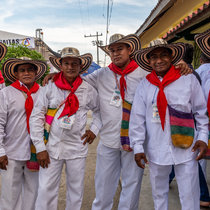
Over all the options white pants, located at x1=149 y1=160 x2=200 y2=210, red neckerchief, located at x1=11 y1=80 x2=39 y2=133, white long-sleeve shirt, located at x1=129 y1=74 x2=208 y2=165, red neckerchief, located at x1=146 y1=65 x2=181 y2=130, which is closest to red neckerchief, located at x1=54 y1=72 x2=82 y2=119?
red neckerchief, located at x1=11 y1=80 x2=39 y2=133

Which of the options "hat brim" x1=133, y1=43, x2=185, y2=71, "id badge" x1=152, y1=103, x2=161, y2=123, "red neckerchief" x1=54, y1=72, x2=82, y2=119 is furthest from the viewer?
"red neckerchief" x1=54, y1=72, x2=82, y2=119

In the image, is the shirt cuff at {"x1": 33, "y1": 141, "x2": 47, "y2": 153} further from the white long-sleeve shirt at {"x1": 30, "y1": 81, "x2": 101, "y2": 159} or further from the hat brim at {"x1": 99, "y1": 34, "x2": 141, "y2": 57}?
the hat brim at {"x1": 99, "y1": 34, "x2": 141, "y2": 57}

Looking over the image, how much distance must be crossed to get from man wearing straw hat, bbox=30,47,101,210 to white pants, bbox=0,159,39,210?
257mm

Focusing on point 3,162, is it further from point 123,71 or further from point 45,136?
point 123,71

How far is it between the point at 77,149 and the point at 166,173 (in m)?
0.93

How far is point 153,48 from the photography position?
240cm

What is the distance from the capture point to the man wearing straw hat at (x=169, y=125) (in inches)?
87.8

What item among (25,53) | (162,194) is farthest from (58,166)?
(25,53)

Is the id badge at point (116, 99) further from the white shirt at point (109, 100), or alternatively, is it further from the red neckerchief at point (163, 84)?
the red neckerchief at point (163, 84)

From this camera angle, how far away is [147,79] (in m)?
2.48

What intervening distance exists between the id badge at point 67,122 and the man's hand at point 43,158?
32cm

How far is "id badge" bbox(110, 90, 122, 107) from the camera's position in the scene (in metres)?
2.76

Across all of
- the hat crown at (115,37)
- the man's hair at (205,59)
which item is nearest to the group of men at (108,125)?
the hat crown at (115,37)

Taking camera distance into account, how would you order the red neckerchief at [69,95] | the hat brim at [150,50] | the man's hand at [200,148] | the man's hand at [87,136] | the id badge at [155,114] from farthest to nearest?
the man's hand at [87,136] < the red neckerchief at [69,95] < the hat brim at [150,50] < the id badge at [155,114] < the man's hand at [200,148]
